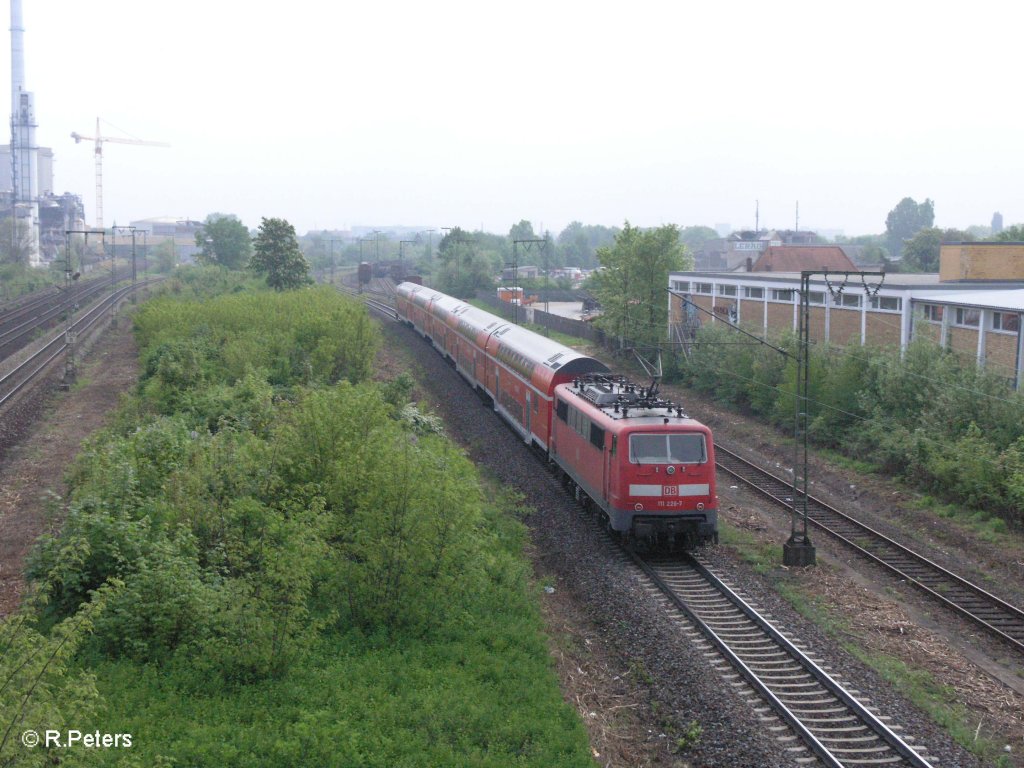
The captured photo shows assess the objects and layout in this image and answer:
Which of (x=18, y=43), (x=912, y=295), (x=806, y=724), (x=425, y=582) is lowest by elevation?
(x=806, y=724)

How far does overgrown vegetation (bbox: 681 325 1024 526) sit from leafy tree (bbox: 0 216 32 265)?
93987mm

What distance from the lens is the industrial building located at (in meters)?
29.2

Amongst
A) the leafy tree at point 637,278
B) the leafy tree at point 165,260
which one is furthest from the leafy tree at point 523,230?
the leafy tree at point 637,278

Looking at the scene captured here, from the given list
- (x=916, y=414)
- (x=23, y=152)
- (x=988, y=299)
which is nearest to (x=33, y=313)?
(x=916, y=414)

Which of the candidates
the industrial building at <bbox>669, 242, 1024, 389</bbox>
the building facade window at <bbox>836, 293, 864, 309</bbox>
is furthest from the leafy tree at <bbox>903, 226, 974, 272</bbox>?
the building facade window at <bbox>836, 293, 864, 309</bbox>

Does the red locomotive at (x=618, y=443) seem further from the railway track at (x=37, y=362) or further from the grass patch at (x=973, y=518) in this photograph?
the railway track at (x=37, y=362)

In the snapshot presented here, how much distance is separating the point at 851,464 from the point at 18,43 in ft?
534

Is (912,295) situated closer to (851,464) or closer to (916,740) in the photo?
(851,464)

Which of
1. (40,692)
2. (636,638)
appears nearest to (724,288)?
(636,638)

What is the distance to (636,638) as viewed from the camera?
1454 cm

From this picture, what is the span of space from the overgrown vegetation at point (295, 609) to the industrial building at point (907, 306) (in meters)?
12.4

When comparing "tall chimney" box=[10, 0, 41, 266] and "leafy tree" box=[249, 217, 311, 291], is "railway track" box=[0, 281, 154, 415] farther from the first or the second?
"tall chimney" box=[10, 0, 41, 266]

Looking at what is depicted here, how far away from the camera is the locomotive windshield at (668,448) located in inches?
714

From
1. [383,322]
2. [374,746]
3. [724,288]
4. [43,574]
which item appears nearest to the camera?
[374,746]
